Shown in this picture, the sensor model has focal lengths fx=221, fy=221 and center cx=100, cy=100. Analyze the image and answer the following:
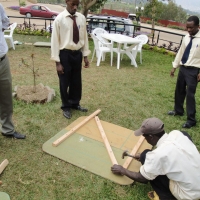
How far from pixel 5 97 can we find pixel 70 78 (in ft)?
3.91

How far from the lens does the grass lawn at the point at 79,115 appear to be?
2.32 m

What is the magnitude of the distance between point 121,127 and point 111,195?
1.36 meters

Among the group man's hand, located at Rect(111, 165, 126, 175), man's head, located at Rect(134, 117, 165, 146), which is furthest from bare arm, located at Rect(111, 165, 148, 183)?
man's head, located at Rect(134, 117, 165, 146)

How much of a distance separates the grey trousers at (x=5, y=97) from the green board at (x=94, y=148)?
552mm

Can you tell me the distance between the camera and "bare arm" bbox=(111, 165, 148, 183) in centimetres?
216

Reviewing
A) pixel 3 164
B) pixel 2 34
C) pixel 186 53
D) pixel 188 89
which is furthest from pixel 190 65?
pixel 3 164

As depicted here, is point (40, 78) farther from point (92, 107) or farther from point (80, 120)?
point (80, 120)

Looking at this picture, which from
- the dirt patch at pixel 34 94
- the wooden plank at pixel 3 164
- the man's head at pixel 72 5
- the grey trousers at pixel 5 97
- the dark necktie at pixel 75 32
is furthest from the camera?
the dirt patch at pixel 34 94

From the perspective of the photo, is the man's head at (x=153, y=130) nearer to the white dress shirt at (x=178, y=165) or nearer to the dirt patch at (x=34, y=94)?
the white dress shirt at (x=178, y=165)

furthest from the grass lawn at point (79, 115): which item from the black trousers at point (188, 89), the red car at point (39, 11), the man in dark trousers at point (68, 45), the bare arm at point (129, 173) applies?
the red car at point (39, 11)

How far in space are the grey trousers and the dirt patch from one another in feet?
3.75

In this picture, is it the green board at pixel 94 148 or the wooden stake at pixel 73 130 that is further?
the wooden stake at pixel 73 130

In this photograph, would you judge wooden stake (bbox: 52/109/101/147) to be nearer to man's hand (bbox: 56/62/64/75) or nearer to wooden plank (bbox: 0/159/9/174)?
wooden plank (bbox: 0/159/9/174)

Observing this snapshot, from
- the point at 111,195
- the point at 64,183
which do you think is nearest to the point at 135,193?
the point at 111,195
